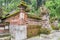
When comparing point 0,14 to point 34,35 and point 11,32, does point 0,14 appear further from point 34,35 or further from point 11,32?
point 34,35

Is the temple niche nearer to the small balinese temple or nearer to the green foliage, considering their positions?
the small balinese temple

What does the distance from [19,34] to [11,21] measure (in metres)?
0.97

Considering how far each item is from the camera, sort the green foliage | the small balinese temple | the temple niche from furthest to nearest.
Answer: the green foliage < the temple niche < the small balinese temple

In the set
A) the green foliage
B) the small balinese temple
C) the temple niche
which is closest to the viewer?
the small balinese temple

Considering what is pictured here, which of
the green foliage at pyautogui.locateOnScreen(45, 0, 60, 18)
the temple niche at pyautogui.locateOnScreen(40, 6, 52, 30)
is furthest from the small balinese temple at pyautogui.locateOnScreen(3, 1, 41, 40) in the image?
the green foliage at pyautogui.locateOnScreen(45, 0, 60, 18)

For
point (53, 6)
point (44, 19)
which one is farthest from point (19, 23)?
point (53, 6)

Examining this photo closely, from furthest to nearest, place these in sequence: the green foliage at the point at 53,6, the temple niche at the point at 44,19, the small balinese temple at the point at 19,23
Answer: the green foliage at the point at 53,6 → the temple niche at the point at 44,19 → the small balinese temple at the point at 19,23

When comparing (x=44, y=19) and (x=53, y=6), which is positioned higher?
(x=53, y=6)

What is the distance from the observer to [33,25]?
1136 centimetres

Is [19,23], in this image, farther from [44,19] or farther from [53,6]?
[53,6]

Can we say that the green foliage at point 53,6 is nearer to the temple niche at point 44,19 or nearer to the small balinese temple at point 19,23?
the temple niche at point 44,19

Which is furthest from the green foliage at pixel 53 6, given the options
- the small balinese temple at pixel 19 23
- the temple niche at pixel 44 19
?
the small balinese temple at pixel 19 23

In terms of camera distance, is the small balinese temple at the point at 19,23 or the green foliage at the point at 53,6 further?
the green foliage at the point at 53,6

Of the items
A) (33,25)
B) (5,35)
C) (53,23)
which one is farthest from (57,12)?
(5,35)
